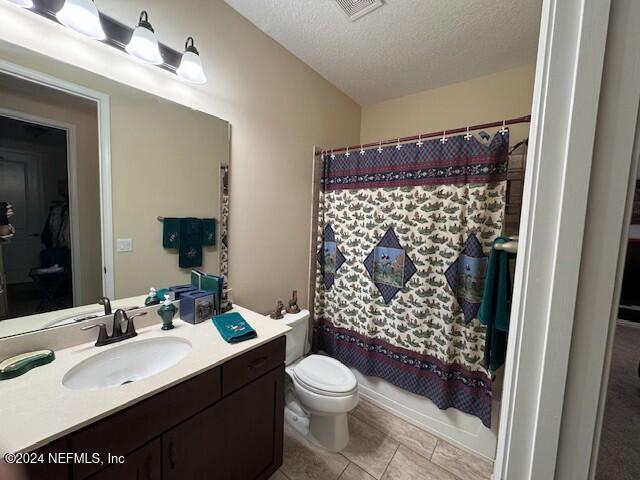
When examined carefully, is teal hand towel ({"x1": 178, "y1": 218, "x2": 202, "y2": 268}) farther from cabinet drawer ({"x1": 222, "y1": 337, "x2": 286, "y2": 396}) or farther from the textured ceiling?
the textured ceiling

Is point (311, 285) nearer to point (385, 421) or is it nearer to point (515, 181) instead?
point (385, 421)

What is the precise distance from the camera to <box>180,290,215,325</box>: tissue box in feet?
4.33

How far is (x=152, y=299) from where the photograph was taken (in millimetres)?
1330

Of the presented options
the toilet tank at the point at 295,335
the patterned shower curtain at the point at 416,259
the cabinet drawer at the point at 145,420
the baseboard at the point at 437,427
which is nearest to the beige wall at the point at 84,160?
the cabinet drawer at the point at 145,420

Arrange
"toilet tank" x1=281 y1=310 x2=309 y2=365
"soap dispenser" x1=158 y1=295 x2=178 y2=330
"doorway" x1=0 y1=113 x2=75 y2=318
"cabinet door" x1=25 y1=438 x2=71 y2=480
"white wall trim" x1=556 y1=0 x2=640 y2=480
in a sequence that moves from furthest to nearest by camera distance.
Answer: "toilet tank" x1=281 y1=310 x2=309 y2=365, "soap dispenser" x1=158 y1=295 x2=178 y2=330, "doorway" x1=0 y1=113 x2=75 y2=318, "cabinet door" x1=25 y1=438 x2=71 y2=480, "white wall trim" x1=556 y1=0 x2=640 y2=480

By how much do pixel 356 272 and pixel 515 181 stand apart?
4.16 ft

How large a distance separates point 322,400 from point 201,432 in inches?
27.6

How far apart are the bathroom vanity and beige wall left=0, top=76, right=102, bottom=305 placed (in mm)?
310

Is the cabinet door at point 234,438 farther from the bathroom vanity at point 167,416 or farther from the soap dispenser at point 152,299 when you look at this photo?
the soap dispenser at point 152,299

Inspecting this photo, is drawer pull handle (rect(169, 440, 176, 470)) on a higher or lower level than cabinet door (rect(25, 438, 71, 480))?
lower

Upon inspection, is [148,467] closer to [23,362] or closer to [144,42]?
[23,362]

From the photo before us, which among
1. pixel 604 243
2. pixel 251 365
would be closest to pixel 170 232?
pixel 251 365

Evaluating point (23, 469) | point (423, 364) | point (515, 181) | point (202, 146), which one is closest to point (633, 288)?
point (515, 181)

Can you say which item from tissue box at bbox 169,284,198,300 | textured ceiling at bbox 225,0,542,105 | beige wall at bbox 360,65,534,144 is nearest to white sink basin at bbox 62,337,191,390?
tissue box at bbox 169,284,198,300
